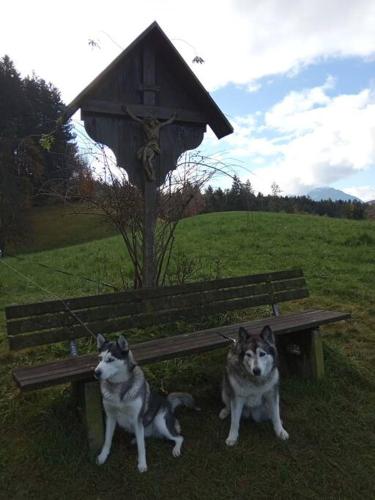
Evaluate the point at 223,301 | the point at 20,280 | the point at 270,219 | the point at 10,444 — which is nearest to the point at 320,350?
the point at 223,301

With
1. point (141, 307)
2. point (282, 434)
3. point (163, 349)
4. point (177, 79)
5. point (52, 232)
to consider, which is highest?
point (177, 79)

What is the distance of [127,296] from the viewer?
452 cm

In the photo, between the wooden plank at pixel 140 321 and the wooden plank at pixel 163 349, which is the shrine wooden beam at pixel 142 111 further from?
the wooden plank at pixel 163 349

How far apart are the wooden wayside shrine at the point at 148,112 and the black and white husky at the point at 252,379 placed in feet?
6.75

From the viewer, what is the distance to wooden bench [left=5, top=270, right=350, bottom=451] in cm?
360

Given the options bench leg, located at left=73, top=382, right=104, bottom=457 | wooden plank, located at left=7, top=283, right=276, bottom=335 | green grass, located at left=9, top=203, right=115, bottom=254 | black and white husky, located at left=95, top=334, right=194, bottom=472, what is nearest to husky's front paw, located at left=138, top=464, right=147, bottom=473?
black and white husky, located at left=95, top=334, right=194, bottom=472

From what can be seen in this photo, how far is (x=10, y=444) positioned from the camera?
148 inches

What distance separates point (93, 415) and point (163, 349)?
0.87m

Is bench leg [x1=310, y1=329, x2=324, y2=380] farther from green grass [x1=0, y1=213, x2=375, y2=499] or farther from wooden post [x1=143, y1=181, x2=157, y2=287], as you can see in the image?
wooden post [x1=143, y1=181, x2=157, y2=287]

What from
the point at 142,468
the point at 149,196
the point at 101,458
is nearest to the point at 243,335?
the point at 142,468

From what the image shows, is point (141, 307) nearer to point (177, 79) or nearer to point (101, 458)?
point (101, 458)

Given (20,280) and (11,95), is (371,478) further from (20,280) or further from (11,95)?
(11,95)

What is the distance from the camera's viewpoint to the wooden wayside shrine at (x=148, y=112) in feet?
16.8

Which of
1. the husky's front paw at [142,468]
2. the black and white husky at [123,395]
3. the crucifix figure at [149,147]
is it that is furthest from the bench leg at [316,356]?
the crucifix figure at [149,147]
